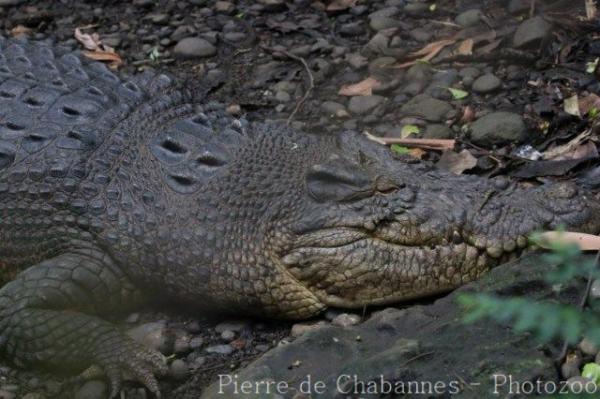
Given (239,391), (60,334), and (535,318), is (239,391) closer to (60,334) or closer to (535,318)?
(60,334)

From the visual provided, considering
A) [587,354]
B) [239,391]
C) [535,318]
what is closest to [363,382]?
[239,391]

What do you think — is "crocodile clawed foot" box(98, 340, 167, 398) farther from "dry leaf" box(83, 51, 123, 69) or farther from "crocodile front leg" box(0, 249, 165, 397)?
"dry leaf" box(83, 51, 123, 69)

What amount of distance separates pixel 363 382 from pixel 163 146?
1.78 metres

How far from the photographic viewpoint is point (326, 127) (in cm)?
542

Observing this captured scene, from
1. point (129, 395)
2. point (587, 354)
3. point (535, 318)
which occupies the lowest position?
point (129, 395)

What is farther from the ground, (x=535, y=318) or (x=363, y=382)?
(x=535, y=318)

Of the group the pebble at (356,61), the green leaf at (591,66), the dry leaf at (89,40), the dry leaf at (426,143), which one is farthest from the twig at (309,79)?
the green leaf at (591,66)

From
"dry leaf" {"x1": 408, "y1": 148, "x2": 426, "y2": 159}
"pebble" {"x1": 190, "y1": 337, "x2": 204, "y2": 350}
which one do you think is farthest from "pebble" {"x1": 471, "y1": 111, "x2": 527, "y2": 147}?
"pebble" {"x1": 190, "y1": 337, "x2": 204, "y2": 350}

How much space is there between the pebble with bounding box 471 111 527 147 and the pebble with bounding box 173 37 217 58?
2.22 meters

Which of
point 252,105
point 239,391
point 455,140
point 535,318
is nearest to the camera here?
point 535,318

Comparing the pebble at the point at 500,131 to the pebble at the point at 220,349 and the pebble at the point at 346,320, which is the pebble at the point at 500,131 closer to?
the pebble at the point at 346,320

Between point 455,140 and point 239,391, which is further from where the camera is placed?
point 455,140

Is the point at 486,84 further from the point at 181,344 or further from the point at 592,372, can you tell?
the point at 592,372

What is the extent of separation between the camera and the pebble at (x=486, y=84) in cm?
548
